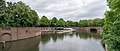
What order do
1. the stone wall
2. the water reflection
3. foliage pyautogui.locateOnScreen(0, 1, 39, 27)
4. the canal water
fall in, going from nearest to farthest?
the canal water
the water reflection
the stone wall
foliage pyautogui.locateOnScreen(0, 1, 39, 27)

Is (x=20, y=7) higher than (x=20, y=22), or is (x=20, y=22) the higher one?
(x=20, y=7)

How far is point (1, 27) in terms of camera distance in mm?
30047

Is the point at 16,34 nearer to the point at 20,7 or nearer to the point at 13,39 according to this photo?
the point at 13,39

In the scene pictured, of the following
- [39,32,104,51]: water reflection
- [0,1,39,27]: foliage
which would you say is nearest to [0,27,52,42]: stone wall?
[0,1,39,27]: foliage

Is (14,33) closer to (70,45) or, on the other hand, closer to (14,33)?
(14,33)

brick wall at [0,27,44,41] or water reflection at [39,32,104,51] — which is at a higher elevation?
brick wall at [0,27,44,41]

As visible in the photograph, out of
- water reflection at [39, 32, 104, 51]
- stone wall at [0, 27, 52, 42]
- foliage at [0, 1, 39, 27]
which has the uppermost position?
foliage at [0, 1, 39, 27]

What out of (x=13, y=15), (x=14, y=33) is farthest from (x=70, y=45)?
(x=13, y=15)

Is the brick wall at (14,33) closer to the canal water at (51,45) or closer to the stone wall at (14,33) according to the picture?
the stone wall at (14,33)

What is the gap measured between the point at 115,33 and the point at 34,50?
1545 centimetres

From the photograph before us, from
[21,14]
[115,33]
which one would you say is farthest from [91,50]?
[21,14]

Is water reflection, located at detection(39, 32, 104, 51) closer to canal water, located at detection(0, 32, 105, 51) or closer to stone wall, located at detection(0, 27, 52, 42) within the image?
canal water, located at detection(0, 32, 105, 51)

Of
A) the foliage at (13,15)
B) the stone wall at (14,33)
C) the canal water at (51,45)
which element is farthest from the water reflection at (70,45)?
the foliage at (13,15)

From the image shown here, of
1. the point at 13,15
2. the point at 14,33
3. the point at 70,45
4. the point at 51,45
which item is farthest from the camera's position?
the point at 13,15
